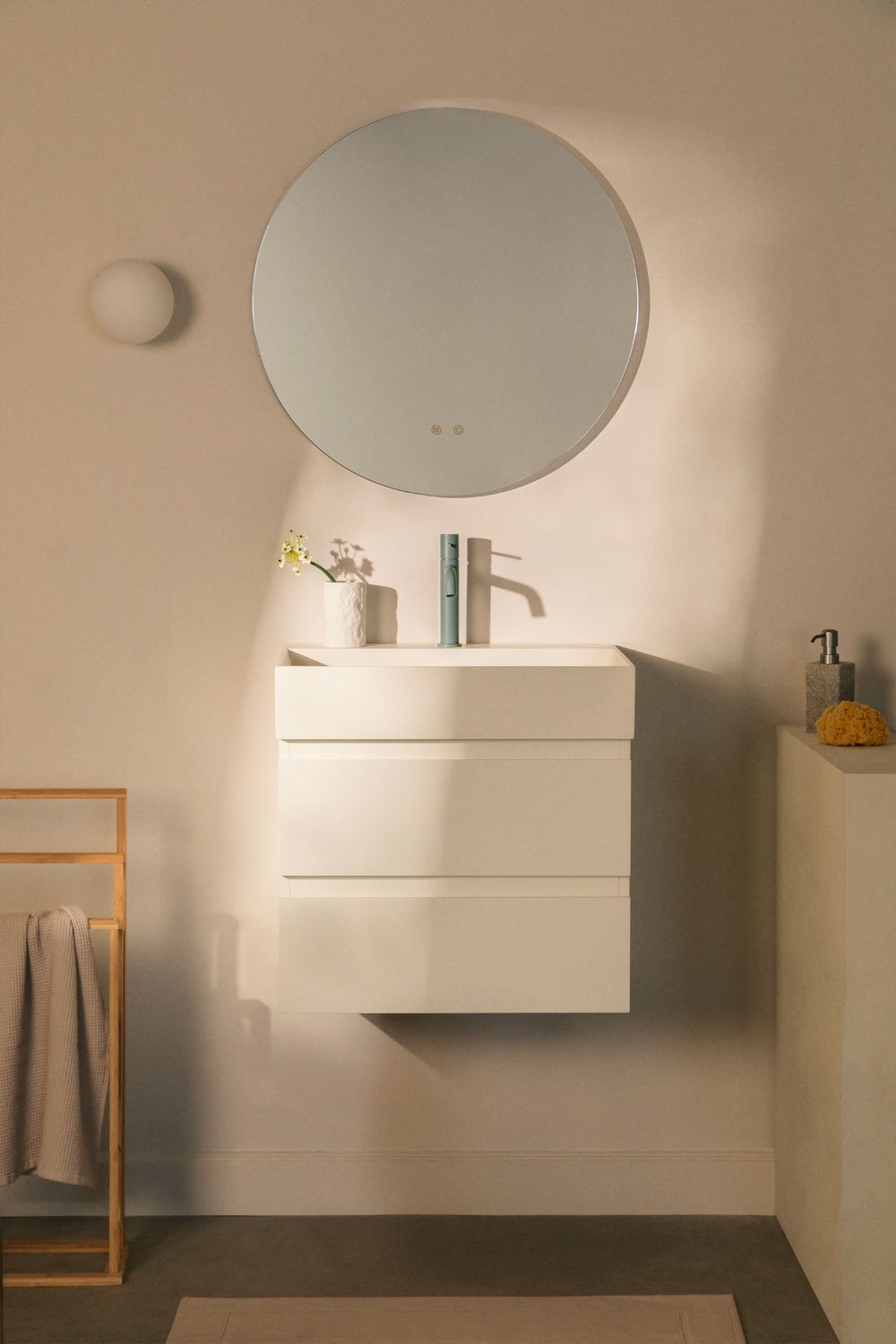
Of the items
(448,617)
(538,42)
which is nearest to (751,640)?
(448,617)

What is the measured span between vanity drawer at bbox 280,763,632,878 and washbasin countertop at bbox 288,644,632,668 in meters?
0.31

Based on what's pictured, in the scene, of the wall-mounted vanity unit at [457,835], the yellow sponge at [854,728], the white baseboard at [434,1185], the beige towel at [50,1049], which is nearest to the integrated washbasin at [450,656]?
the wall-mounted vanity unit at [457,835]

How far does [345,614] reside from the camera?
2279 mm

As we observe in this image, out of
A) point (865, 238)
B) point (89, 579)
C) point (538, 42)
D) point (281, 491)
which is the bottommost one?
point (89, 579)

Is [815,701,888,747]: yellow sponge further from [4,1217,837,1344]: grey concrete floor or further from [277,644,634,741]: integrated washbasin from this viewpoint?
[4,1217,837,1344]: grey concrete floor

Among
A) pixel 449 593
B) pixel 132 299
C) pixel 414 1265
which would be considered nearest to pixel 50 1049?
pixel 414 1265

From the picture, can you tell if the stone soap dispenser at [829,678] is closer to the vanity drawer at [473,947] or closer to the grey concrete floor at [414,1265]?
the vanity drawer at [473,947]

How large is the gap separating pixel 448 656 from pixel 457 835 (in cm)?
41

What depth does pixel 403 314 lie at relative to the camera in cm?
233

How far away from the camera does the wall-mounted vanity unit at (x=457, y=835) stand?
1989mm

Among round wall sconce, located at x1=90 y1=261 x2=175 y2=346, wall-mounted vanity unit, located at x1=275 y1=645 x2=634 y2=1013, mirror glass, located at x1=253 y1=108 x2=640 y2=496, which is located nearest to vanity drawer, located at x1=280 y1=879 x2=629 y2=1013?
wall-mounted vanity unit, located at x1=275 y1=645 x2=634 y2=1013

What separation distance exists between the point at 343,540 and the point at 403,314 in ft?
1.47

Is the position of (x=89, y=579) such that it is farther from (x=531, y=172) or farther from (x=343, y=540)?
(x=531, y=172)

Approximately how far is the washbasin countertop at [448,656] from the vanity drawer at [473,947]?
1.50 feet
